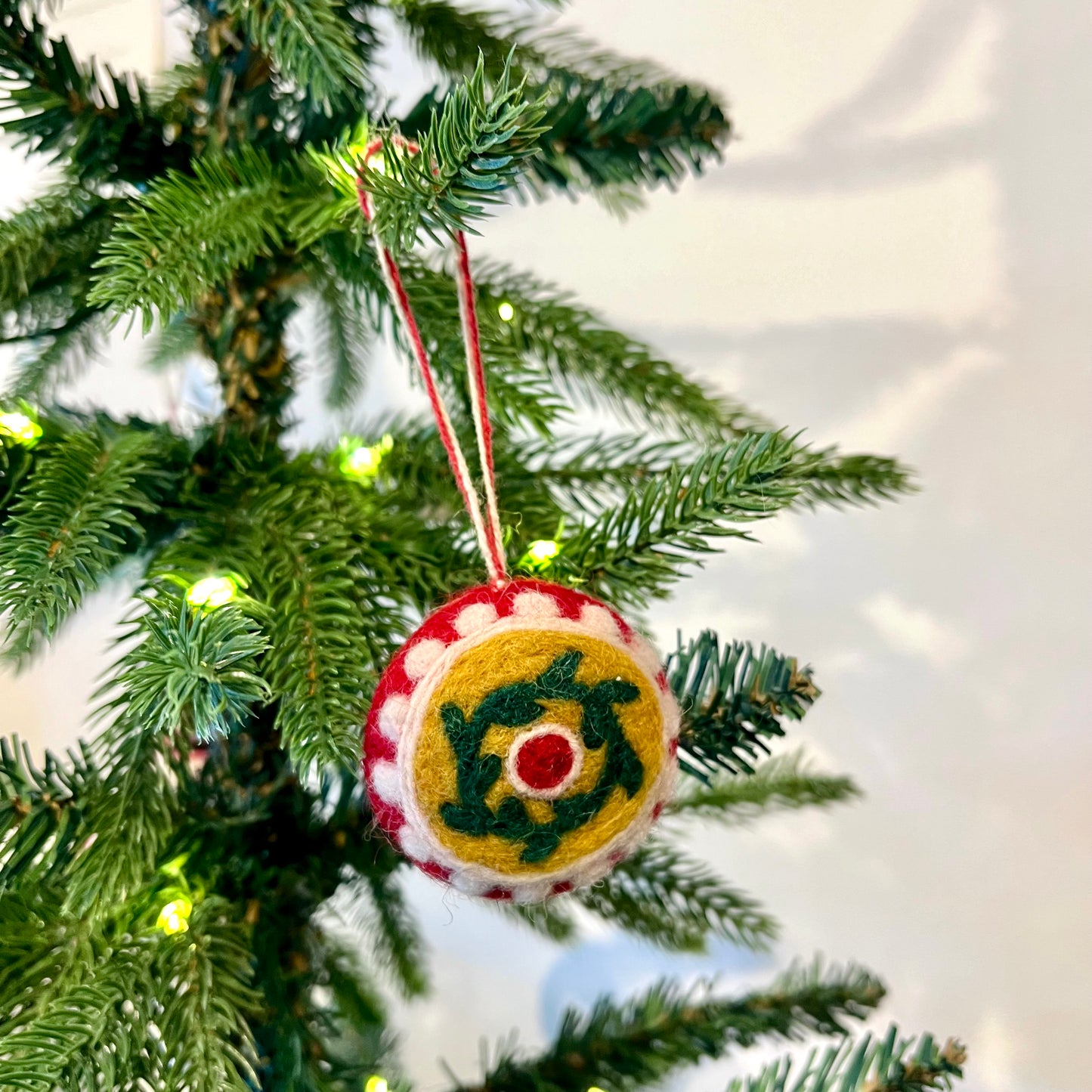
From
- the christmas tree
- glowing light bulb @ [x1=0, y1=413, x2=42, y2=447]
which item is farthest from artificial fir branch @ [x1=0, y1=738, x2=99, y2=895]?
glowing light bulb @ [x1=0, y1=413, x2=42, y2=447]

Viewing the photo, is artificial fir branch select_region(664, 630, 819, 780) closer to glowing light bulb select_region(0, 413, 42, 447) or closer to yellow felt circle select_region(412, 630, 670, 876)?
yellow felt circle select_region(412, 630, 670, 876)

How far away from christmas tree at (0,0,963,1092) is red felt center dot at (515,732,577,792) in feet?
0.16

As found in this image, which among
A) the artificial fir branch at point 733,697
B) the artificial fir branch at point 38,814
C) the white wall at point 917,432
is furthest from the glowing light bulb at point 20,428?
the white wall at point 917,432

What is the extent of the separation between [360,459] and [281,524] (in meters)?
0.09

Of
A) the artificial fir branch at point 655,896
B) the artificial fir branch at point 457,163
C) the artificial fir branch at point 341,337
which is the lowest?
the artificial fir branch at point 655,896

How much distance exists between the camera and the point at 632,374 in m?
0.38

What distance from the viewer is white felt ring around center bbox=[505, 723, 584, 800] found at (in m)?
0.25

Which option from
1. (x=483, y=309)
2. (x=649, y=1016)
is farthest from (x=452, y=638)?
(x=649, y=1016)

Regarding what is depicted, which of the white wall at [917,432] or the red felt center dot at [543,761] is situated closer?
the red felt center dot at [543,761]

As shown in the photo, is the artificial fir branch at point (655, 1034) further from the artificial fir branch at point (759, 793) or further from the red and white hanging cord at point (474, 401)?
the red and white hanging cord at point (474, 401)

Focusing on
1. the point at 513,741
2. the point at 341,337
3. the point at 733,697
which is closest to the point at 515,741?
the point at 513,741

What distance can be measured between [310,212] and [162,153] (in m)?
0.08

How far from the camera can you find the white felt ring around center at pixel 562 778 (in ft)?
0.84

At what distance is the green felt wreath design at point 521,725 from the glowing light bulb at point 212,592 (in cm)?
8
